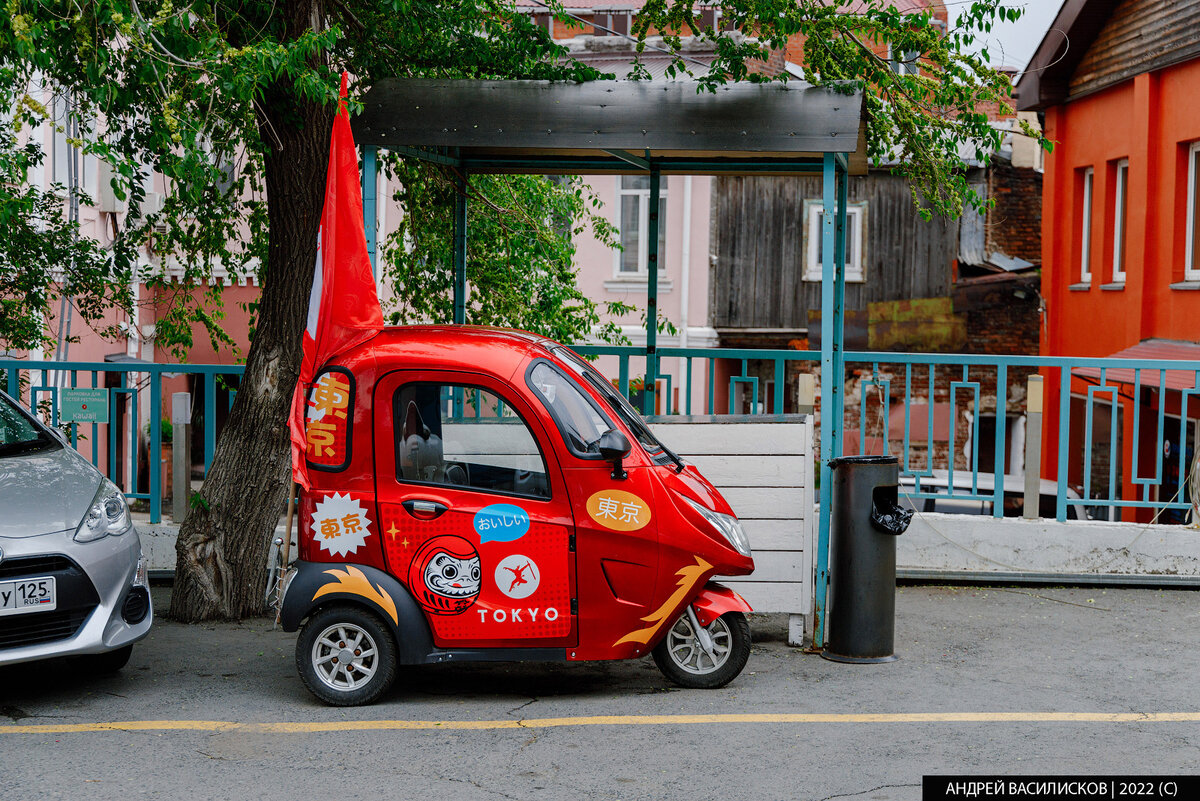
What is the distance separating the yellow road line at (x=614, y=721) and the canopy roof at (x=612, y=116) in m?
3.05

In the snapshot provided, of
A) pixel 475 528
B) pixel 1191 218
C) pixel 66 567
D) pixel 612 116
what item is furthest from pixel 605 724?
pixel 1191 218

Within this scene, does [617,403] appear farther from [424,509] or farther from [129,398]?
[129,398]

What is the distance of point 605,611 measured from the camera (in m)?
6.30

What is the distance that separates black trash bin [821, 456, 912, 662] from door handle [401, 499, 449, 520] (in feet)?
7.85

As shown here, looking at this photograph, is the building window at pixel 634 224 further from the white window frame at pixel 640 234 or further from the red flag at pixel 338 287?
the red flag at pixel 338 287

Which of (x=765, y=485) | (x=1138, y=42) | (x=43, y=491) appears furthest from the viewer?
(x=1138, y=42)

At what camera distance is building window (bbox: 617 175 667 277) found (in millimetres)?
24172

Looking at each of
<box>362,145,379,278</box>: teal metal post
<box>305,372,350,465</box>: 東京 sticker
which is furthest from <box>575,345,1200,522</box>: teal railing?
<box>305,372,350,465</box>: 東京 sticker

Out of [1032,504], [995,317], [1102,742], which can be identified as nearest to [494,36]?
[1032,504]

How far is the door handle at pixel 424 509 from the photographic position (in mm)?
6242

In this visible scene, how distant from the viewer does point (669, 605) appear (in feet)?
20.9

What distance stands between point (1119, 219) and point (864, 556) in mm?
12639

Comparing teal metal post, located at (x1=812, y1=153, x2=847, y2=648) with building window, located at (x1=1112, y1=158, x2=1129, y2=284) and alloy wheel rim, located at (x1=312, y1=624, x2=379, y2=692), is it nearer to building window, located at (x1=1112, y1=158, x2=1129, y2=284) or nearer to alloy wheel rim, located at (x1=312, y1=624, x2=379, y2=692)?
alloy wheel rim, located at (x1=312, y1=624, x2=379, y2=692)

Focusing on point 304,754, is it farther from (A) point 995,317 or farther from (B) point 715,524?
(A) point 995,317
